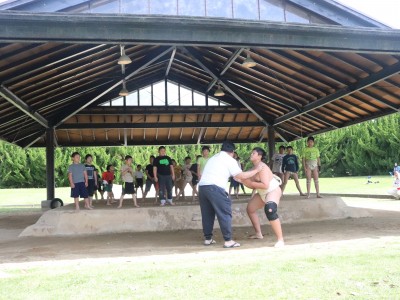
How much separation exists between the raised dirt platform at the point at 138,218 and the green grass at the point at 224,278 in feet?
13.3

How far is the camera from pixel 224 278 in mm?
4965

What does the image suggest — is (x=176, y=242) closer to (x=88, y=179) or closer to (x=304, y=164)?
(x=88, y=179)

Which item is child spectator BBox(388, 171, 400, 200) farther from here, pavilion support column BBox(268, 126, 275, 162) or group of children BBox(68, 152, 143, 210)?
group of children BBox(68, 152, 143, 210)

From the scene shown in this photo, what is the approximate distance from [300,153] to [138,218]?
2967 centimetres

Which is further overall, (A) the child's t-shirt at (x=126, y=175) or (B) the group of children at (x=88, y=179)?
(A) the child's t-shirt at (x=126, y=175)

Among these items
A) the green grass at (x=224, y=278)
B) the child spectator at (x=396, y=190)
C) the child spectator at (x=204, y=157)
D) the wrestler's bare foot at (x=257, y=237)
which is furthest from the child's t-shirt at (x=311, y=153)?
the child spectator at (x=396, y=190)

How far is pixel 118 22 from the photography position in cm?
772

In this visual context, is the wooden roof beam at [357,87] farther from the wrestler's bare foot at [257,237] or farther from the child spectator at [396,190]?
the child spectator at [396,190]

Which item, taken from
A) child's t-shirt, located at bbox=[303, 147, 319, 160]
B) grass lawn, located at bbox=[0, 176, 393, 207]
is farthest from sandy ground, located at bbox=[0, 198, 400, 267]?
grass lawn, located at bbox=[0, 176, 393, 207]

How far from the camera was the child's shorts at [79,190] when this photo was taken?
10844mm

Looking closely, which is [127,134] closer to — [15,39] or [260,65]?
[260,65]

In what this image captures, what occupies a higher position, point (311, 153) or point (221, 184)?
point (311, 153)

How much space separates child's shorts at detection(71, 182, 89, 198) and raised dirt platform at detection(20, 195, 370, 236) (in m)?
0.37

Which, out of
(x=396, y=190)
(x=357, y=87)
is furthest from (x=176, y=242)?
(x=396, y=190)
